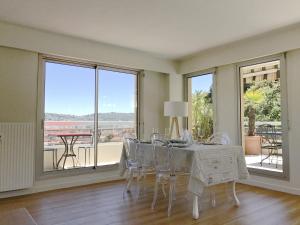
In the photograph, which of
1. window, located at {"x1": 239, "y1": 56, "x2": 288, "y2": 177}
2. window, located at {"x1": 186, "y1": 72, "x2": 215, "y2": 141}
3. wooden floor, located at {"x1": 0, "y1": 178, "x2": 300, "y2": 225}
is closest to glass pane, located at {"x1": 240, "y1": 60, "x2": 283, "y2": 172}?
window, located at {"x1": 239, "y1": 56, "x2": 288, "y2": 177}

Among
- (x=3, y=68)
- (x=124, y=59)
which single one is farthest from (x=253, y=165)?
(x=3, y=68)

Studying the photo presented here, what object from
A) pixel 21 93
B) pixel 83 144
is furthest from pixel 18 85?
pixel 83 144

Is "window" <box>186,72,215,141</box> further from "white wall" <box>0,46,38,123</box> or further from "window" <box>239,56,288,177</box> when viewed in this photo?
"white wall" <box>0,46,38,123</box>

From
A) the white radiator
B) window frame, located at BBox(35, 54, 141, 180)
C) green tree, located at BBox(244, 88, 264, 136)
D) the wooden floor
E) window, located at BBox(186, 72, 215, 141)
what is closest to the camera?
the wooden floor

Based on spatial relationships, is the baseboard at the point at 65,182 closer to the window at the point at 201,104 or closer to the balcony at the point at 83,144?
the balcony at the point at 83,144

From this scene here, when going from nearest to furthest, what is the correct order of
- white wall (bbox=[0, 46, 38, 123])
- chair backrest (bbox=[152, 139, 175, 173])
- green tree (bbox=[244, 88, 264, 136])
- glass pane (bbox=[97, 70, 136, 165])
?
chair backrest (bbox=[152, 139, 175, 173])
white wall (bbox=[0, 46, 38, 123])
green tree (bbox=[244, 88, 264, 136])
glass pane (bbox=[97, 70, 136, 165])

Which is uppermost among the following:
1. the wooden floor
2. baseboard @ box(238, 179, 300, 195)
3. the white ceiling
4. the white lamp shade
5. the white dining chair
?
the white ceiling

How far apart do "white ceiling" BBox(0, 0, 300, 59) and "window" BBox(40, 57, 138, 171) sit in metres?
0.77

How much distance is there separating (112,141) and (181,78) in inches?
90.5

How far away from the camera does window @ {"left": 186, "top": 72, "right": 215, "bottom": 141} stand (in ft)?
17.8

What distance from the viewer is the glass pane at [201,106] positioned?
5.46m

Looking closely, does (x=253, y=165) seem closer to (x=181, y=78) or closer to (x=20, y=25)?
(x=181, y=78)

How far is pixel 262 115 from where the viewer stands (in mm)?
4543

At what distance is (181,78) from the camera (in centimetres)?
605
